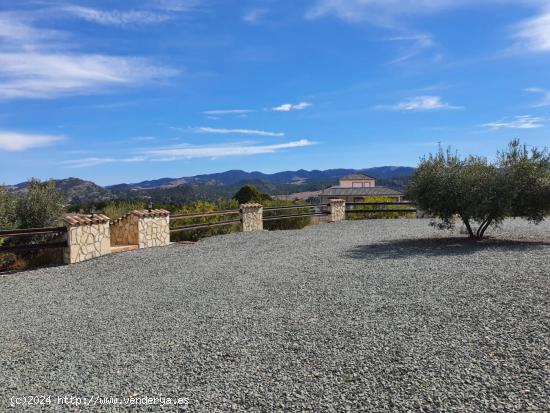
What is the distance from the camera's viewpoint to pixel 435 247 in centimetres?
1175

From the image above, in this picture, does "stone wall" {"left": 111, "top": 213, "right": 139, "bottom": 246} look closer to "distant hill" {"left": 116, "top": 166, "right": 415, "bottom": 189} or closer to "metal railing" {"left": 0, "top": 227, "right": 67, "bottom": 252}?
"metal railing" {"left": 0, "top": 227, "right": 67, "bottom": 252}

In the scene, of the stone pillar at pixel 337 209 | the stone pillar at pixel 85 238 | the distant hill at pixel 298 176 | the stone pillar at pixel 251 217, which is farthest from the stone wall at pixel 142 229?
the distant hill at pixel 298 176

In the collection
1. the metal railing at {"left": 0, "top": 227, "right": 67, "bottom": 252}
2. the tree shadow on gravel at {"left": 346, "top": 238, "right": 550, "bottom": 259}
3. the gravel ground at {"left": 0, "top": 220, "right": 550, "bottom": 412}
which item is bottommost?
the gravel ground at {"left": 0, "top": 220, "right": 550, "bottom": 412}

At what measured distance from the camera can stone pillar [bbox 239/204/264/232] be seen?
17.2 meters

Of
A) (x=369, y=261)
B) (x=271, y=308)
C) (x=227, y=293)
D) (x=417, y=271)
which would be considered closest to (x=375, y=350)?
(x=271, y=308)

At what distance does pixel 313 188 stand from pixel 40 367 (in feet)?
349

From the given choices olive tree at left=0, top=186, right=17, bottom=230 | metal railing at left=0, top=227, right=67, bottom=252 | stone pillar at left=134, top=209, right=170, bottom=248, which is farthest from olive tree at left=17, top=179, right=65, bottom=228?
metal railing at left=0, top=227, right=67, bottom=252

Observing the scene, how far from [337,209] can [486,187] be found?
31.5 ft

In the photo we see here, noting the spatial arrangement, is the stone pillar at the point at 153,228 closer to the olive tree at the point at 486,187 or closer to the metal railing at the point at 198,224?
the metal railing at the point at 198,224

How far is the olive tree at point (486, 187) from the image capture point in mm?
11750

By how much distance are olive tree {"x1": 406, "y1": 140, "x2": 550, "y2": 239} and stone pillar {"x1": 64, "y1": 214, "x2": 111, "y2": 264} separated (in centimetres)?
900

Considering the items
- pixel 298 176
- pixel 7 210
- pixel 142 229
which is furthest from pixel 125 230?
pixel 298 176

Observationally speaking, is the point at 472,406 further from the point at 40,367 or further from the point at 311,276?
the point at 311,276

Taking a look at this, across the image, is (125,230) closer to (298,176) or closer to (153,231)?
(153,231)
